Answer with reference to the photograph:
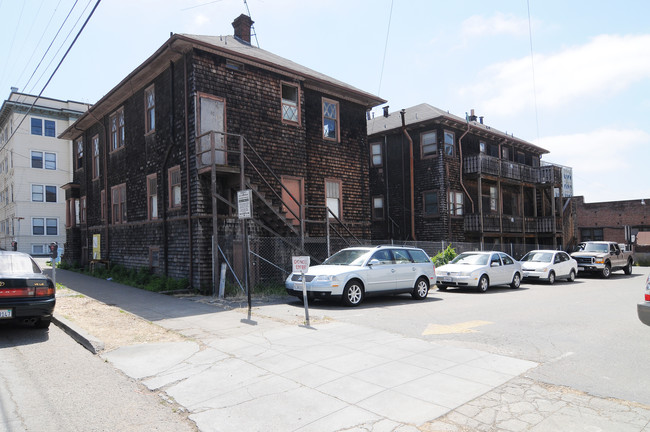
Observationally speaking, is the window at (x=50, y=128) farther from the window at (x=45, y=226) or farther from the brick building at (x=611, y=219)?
the brick building at (x=611, y=219)

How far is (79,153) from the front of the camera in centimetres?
2622

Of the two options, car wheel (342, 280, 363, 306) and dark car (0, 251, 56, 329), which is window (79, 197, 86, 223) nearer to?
dark car (0, 251, 56, 329)

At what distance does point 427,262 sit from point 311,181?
21.7 feet

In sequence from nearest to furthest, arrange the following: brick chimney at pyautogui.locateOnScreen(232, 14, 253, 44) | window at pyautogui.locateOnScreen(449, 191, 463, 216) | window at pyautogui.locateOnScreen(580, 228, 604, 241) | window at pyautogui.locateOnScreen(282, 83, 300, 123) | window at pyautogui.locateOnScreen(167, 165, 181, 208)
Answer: window at pyautogui.locateOnScreen(167, 165, 181, 208) → window at pyautogui.locateOnScreen(282, 83, 300, 123) → brick chimney at pyautogui.locateOnScreen(232, 14, 253, 44) → window at pyautogui.locateOnScreen(449, 191, 463, 216) → window at pyautogui.locateOnScreen(580, 228, 604, 241)

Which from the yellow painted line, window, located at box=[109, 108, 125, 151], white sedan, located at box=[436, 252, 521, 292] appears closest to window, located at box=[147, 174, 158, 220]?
window, located at box=[109, 108, 125, 151]

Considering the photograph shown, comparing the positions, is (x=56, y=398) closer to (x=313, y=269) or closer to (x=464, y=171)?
(x=313, y=269)

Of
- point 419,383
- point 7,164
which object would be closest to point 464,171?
point 419,383

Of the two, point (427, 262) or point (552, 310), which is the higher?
point (427, 262)

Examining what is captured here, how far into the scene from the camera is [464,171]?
27.5 meters

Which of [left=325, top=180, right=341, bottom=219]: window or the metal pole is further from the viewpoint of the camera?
[left=325, top=180, right=341, bottom=219]: window

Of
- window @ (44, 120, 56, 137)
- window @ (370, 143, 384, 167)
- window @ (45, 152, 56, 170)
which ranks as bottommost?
window @ (370, 143, 384, 167)

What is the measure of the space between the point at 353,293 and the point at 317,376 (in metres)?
5.92

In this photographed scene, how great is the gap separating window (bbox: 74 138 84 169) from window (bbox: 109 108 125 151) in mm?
5738

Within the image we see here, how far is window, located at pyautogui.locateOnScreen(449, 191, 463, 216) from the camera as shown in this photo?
26.4 m
